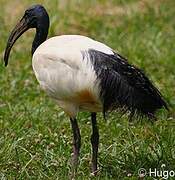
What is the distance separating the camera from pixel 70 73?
213 inches

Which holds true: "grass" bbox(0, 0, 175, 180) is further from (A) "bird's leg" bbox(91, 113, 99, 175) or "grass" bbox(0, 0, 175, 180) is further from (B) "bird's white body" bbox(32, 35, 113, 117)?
(B) "bird's white body" bbox(32, 35, 113, 117)

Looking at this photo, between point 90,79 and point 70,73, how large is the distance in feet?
0.50

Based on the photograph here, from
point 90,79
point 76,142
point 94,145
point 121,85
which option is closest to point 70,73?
point 90,79

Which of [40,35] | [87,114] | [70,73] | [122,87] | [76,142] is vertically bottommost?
[87,114]

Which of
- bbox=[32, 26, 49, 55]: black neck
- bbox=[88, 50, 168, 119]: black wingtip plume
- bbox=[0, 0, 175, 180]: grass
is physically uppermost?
bbox=[32, 26, 49, 55]: black neck

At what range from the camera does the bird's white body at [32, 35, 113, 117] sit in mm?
5375

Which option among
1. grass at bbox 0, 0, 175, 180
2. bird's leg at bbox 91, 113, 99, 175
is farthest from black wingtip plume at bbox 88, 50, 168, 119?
bird's leg at bbox 91, 113, 99, 175

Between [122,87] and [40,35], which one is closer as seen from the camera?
[122,87]

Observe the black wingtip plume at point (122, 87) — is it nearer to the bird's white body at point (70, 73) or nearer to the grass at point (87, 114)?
the bird's white body at point (70, 73)

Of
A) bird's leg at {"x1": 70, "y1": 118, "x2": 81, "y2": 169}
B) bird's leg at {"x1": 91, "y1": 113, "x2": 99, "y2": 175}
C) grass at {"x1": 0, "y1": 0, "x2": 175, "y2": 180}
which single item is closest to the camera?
bird's leg at {"x1": 70, "y1": 118, "x2": 81, "y2": 169}

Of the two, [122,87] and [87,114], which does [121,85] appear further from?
[87,114]

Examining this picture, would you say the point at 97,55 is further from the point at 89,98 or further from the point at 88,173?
the point at 88,173

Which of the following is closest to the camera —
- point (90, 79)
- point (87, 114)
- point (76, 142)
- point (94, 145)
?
point (90, 79)

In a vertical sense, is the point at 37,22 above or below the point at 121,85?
above
